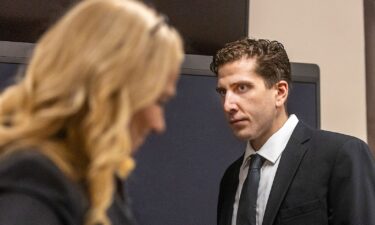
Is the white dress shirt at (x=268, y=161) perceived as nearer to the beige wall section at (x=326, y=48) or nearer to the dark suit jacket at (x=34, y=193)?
the beige wall section at (x=326, y=48)

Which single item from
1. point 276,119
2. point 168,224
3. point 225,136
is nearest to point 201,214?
point 168,224

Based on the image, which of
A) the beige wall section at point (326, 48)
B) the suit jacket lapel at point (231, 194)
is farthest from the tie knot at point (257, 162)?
the beige wall section at point (326, 48)

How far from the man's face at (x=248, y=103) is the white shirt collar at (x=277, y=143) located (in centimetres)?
3

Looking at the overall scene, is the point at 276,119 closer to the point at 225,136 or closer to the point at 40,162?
the point at 225,136

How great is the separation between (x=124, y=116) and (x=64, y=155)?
10 centimetres

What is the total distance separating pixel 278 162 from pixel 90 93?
106cm

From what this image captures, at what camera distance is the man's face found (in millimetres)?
1785

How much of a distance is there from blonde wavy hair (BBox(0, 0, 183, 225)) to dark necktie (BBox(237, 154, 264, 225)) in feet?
3.09

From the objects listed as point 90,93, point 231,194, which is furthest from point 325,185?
point 90,93

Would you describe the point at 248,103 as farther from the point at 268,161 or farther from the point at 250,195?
the point at 250,195

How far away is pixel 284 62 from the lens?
1932mm

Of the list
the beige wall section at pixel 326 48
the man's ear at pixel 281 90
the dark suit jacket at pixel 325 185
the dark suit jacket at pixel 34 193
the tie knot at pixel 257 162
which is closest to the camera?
the dark suit jacket at pixel 34 193

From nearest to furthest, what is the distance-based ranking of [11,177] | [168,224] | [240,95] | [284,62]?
[11,177] → [240,95] → [284,62] → [168,224]

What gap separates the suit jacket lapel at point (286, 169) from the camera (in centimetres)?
165
